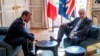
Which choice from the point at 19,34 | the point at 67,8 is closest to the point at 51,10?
the point at 67,8

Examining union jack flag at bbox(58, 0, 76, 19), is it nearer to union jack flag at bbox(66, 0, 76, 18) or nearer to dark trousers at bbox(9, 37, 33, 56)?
union jack flag at bbox(66, 0, 76, 18)

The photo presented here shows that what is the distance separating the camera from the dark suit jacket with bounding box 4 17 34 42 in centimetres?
365

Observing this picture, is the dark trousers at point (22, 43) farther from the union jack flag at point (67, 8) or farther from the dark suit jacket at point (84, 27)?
the union jack flag at point (67, 8)

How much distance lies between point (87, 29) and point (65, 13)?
257cm

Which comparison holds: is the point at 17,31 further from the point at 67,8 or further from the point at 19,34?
the point at 67,8

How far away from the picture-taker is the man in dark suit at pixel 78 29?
385cm

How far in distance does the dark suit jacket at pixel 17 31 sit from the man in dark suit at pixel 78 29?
33.8 inches

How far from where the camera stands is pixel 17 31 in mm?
3691

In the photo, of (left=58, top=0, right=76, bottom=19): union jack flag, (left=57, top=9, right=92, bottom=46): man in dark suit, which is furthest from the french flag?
(left=57, top=9, right=92, bottom=46): man in dark suit

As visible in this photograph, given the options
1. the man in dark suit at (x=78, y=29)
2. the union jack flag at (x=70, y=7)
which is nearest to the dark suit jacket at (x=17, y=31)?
the man in dark suit at (x=78, y=29)

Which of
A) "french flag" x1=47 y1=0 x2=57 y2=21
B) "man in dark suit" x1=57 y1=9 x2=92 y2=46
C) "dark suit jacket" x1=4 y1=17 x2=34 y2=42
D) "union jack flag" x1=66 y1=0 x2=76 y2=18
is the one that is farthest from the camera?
"french flag" x1=47 y1=0 x2=57 y2=21

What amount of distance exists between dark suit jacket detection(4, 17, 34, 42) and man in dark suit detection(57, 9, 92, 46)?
86cm

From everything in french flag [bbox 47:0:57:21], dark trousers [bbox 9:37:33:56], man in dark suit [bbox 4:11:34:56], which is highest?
french flag [bbox 47:0:57:21]

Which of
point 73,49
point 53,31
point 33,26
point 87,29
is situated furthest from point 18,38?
point 33,26
